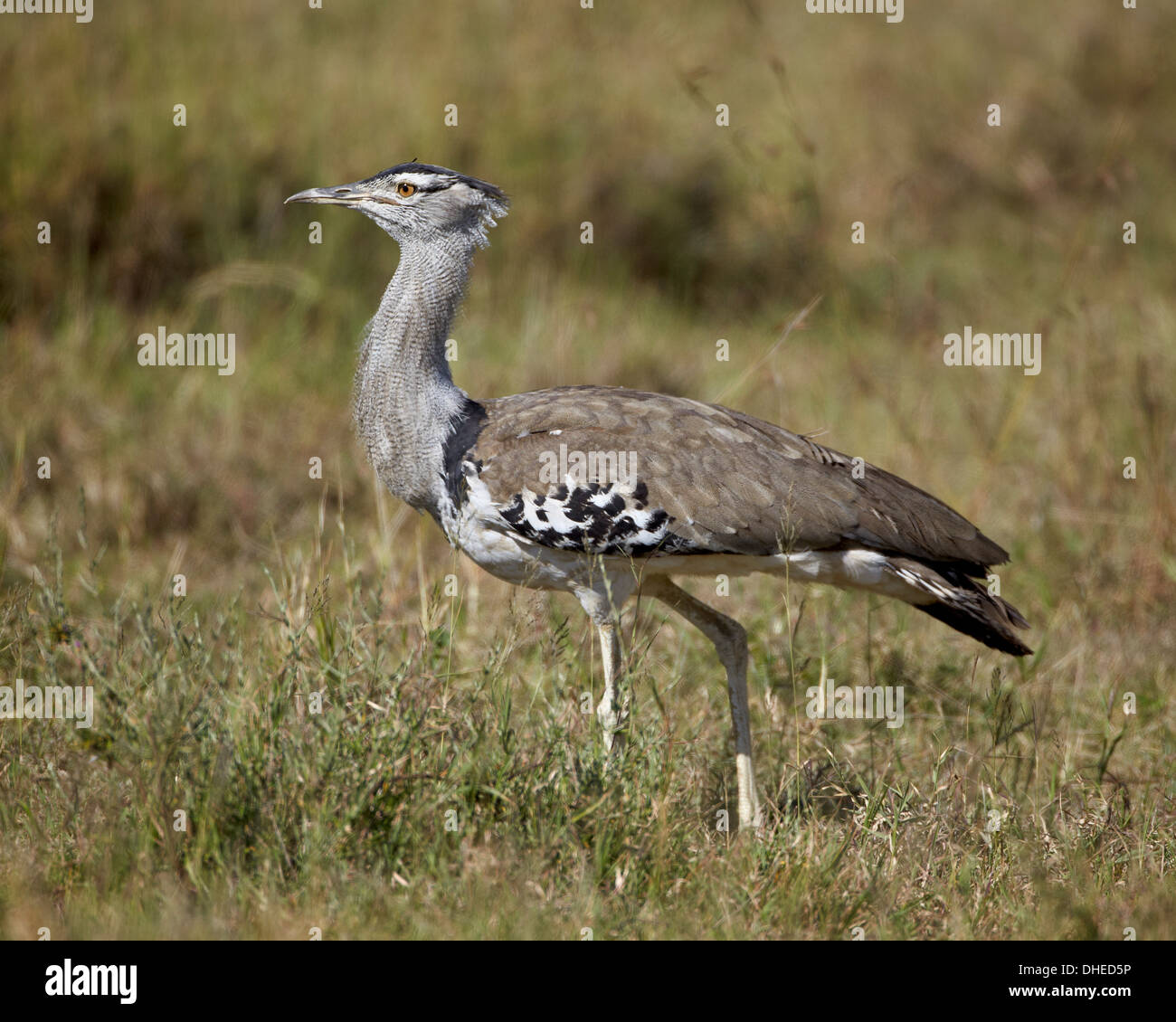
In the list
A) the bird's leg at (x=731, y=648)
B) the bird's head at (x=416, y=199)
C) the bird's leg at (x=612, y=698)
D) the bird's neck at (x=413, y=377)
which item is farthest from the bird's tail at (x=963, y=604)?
the bird's head at (x=416, y=199)

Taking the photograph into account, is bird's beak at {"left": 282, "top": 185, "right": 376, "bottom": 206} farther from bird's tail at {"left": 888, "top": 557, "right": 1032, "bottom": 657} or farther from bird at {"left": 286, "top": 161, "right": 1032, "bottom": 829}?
bird's tail at {"left": 888, "top": 557, "right": 1032, "bottom": 657}

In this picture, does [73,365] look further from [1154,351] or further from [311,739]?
[1154,351]

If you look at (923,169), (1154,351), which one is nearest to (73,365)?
(1154,351)

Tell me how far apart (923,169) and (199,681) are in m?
6.71

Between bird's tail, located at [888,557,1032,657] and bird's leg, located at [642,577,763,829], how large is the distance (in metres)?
0.51

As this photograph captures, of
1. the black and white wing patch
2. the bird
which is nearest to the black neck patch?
the bird

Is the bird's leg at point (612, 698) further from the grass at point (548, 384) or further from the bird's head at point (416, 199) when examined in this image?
the bird's head at point (416, 199)

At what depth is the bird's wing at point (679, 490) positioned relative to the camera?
335cm

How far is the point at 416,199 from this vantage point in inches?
143

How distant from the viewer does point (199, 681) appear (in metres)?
3.01

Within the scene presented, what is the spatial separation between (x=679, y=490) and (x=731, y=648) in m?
0.58

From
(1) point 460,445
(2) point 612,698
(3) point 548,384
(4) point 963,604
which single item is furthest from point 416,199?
(3) point 548,384

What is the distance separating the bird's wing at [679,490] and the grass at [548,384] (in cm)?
30

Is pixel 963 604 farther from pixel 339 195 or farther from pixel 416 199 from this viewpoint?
pixel 339 195
